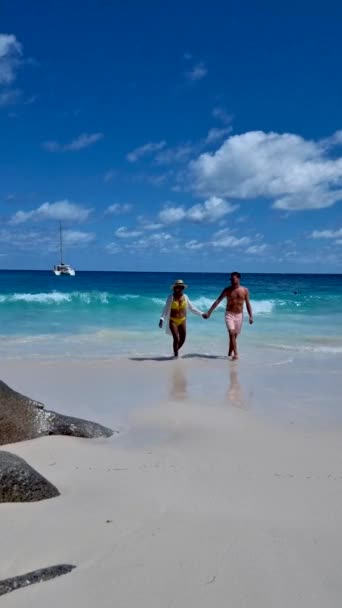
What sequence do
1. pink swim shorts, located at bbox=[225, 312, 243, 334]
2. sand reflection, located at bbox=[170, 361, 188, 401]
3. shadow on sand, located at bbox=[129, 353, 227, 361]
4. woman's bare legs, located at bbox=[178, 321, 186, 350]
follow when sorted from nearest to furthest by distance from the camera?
1. sand reflection, located at bbox=[170, 361, 188, 401]
2. shadow on sand, located at bbox=[129, 353, 227, 361]
3. pink swim shorts, located at bbox=[225, 312, 243, 334]
4. woman's bare legs, located at bbox=[178, 321, 186, 350]

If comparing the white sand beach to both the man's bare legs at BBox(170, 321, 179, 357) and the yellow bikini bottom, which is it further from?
the yellow bikini bottom

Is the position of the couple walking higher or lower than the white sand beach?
higher

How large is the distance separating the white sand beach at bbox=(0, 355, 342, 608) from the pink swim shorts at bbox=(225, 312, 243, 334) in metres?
3.50

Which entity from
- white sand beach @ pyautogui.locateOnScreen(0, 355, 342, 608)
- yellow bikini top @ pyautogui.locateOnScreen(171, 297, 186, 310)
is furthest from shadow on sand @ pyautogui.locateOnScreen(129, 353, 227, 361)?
white sand beach @ pyautogui.locateOnScreen(0, 355, 342, 608)

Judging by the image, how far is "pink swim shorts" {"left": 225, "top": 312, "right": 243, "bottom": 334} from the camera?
988cm

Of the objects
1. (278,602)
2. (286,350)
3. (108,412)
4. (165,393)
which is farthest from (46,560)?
(286,350)

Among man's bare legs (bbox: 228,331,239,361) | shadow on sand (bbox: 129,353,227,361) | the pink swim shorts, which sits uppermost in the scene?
the pink swim shorts

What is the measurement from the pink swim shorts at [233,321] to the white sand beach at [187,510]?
3.50m

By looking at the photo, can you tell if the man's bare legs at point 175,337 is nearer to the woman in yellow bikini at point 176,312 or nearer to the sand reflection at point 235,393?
the woman in yellow bikini at point 176,312

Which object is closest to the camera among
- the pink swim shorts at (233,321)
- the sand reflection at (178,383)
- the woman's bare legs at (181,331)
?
the sand reflection at (178,383)

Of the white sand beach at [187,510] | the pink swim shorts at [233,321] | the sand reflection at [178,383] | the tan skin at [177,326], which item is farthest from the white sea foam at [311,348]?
the white sand beach at [187,510]

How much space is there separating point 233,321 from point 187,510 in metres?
6.91

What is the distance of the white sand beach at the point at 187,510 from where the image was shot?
7.87ft

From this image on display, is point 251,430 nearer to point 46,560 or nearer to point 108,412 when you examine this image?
point 108,412
